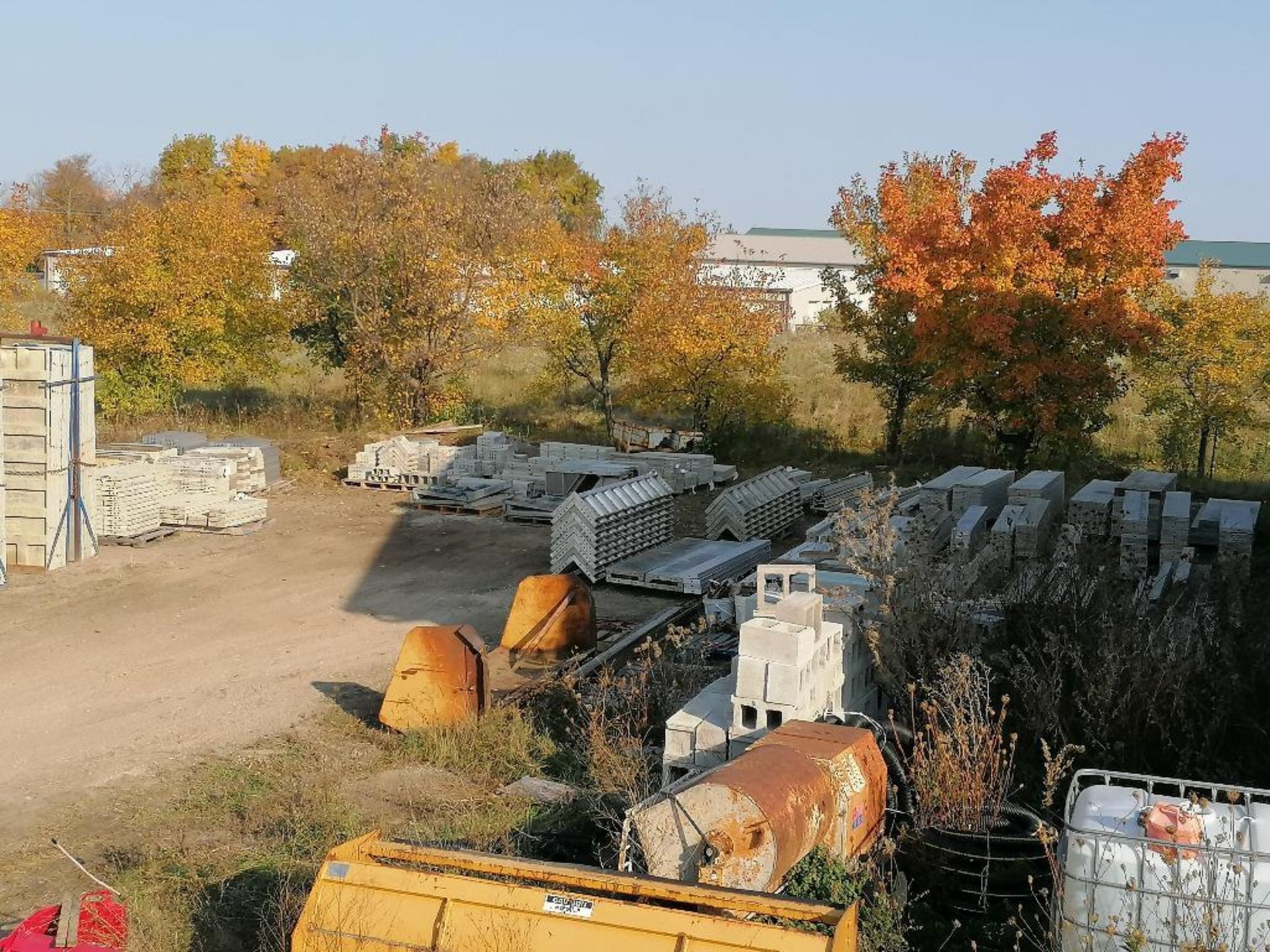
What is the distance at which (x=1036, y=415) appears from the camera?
20000mm

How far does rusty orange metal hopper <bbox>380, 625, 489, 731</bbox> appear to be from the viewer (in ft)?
35.9

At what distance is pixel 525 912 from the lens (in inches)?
233

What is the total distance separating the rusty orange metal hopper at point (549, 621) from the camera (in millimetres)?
13305

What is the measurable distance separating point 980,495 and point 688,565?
3.97 m

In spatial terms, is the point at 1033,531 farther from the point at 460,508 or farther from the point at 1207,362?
the point at 460,508

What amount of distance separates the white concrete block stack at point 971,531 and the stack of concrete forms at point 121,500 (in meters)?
11.8

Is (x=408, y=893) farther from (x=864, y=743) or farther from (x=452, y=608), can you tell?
(x=452, y=608)

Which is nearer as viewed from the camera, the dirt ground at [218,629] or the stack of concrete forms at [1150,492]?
the dirt ground at [218,629]

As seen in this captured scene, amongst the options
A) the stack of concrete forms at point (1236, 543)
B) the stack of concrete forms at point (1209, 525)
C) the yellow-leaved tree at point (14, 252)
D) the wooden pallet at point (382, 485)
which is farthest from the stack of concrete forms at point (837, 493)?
the yellow-leaved tree at point (14, 252)

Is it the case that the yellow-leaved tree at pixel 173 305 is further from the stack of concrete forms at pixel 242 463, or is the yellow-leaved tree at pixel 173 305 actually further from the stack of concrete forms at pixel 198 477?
the stack of concrete forms at pixel 198 477

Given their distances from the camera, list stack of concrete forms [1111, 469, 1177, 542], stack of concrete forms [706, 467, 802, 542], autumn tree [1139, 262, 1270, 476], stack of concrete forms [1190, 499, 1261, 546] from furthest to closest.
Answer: autumn tree [1139, 262, 1270, 476], stack of concrete forms [706, 467, 802, 542], stack of concrete forms [1111, 469, 1177, 542], stack of concrete forms [1190, 499, 1261, 546]

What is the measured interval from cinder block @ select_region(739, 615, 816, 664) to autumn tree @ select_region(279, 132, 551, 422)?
18750mm

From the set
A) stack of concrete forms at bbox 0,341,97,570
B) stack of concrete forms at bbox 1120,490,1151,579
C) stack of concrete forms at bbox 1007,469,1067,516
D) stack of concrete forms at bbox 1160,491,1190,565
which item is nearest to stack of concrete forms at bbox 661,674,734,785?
stack of concrete forms at bbox 1120,490,1151,579

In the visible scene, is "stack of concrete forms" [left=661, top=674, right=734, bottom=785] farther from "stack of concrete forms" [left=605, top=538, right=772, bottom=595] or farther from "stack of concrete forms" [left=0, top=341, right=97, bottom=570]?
"stack of concrete forms" [left=0, top=341, right=97, bottom=570]
